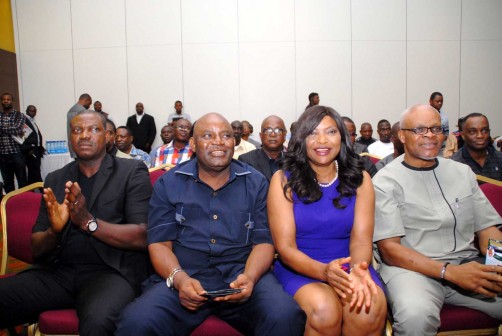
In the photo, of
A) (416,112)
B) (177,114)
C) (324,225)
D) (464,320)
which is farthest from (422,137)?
(177,114)

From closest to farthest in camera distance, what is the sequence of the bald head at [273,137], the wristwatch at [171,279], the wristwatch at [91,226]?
the wristwatch at [171,279] → the wristwatch at [91,226] → the bald head at [273,137]

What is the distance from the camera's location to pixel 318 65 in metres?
8.96

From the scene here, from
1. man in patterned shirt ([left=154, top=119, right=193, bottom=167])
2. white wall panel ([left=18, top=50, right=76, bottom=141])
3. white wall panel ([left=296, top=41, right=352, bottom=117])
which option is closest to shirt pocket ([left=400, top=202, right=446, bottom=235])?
man in patterned shirt ([left=154, top=119, right=193, bottom=167])

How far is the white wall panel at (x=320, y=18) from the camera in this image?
347 inches

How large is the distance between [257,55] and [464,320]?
7.95 m

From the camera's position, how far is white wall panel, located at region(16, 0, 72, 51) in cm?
909

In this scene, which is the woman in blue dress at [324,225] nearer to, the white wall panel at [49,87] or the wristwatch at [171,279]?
the wristwatch at [171,279]

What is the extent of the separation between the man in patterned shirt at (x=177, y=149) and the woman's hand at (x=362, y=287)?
3410 mm

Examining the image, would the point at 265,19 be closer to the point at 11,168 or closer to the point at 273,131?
the point at 273,131

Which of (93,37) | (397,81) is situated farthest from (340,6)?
(93,37)

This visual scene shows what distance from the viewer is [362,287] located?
1.54m

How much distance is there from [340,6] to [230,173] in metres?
8.12

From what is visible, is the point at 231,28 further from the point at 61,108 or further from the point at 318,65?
the point at 61,108

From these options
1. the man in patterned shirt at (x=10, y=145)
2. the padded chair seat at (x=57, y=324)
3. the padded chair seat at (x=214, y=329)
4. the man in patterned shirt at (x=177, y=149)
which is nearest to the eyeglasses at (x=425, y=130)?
the padded chair seat at (x=214, y=329)
